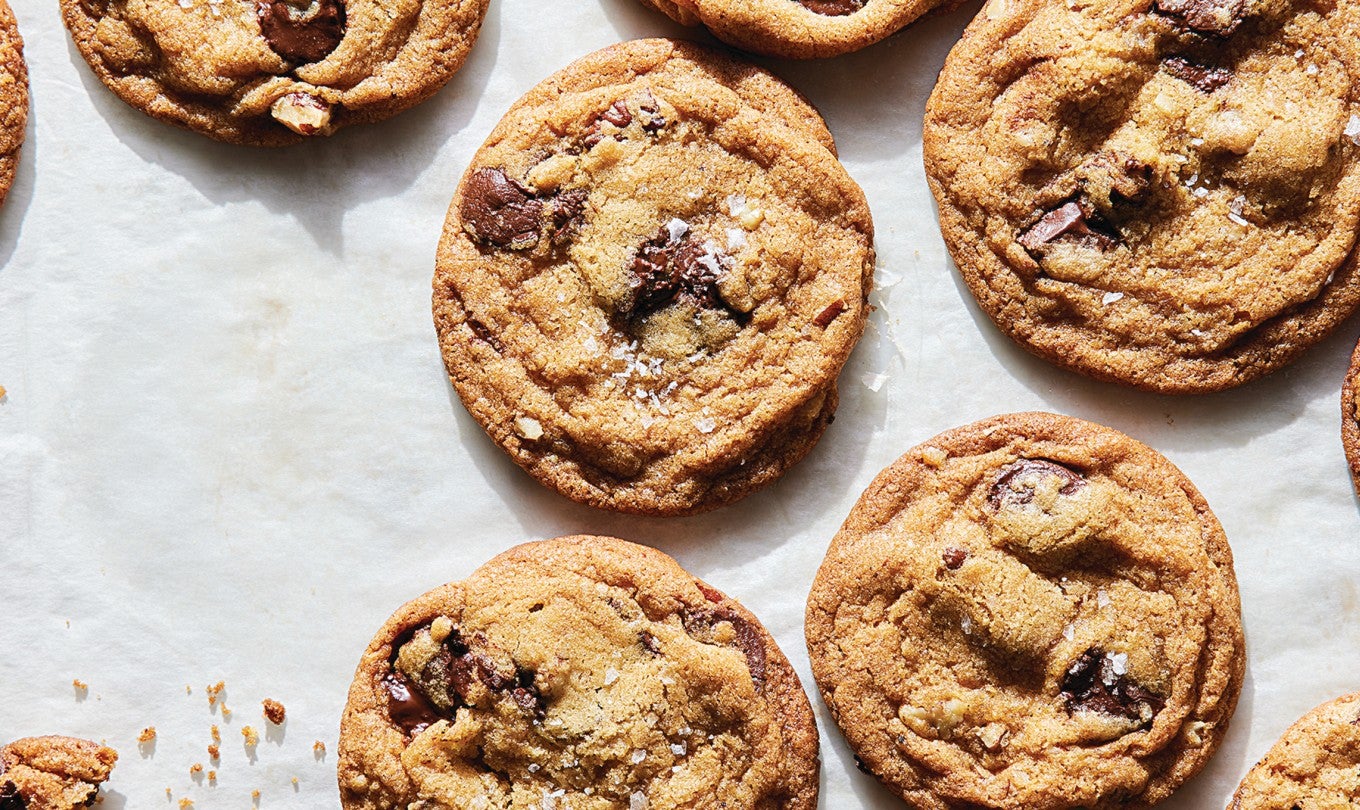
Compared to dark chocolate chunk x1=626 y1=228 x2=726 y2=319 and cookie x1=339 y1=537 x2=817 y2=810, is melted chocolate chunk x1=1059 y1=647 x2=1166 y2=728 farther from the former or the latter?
dark chocolate chunk x1=626 y1=228 x2=726 y2=319

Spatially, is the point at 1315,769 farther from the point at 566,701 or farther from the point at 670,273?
the point at 670,273

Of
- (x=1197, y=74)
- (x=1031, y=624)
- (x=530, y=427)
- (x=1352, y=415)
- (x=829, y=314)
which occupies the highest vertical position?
(x=1197, y=74)

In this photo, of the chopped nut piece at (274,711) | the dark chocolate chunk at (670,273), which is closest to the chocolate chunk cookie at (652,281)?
the dark chocolate chunk at (670,273)

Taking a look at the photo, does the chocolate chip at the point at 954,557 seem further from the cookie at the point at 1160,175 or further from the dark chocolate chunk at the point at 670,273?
the dark chocolate chunk at the point at 670,273

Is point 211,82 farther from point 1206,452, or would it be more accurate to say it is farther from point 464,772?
point 1206,452

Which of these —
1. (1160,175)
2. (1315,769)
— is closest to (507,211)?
(1160,175)

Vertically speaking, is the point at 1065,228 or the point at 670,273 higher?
the point at 1065,228

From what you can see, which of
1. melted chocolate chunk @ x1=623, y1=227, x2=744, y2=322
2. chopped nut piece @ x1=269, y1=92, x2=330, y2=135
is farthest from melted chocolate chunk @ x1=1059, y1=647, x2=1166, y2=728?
chopped nut piece @ x1=269, y1=92, x2=330, y2=135
